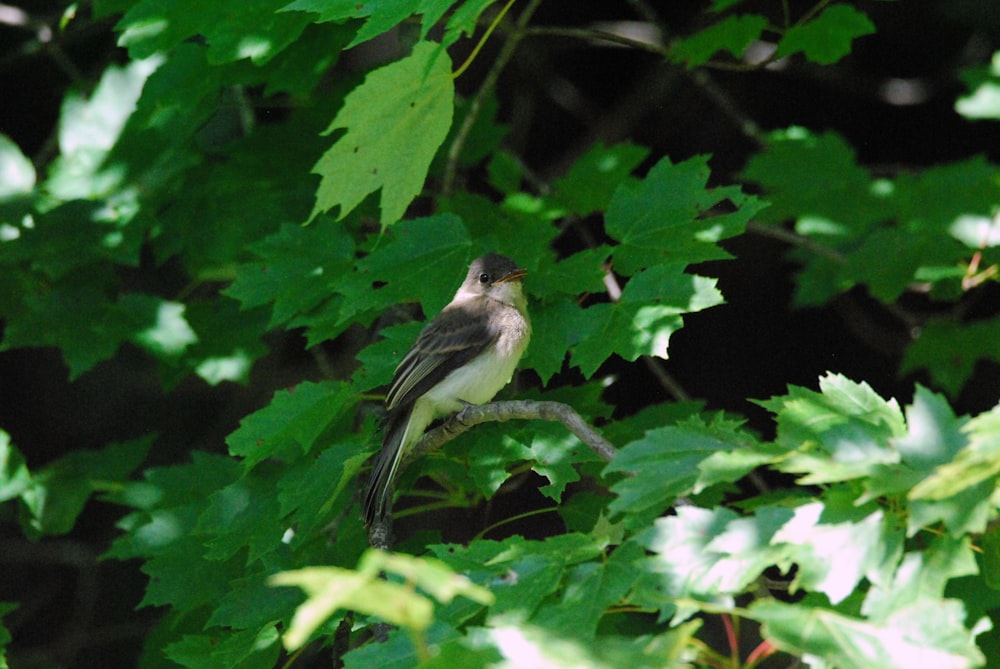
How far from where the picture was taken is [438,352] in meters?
4.44

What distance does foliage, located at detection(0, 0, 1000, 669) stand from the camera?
221 centimetres

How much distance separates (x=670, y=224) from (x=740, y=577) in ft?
6.34

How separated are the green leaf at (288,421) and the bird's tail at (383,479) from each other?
9.4 inches

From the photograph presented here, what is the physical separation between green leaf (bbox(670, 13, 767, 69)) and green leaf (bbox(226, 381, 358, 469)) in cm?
250

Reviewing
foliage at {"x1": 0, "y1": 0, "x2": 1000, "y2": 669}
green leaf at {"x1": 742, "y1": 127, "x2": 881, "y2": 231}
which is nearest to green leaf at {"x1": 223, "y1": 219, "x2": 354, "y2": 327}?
foliage at {"x1": 0, "y1": 0, "x2": 1000, "y2": 669}

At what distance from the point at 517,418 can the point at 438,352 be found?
3.33 ft

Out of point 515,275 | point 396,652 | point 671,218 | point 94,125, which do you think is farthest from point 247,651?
point 94,125

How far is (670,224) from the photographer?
4.00 m

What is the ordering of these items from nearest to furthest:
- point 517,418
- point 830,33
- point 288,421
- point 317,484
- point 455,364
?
point 517,418, point 317,484, point 288,421, point 455,364, point 830,33

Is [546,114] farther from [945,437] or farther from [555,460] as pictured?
[945,437]

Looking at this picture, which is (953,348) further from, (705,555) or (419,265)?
(705,555)

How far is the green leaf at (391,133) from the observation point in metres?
3.50

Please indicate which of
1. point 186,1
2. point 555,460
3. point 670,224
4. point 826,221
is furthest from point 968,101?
point 186,1

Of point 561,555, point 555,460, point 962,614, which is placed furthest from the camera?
point 555,460
